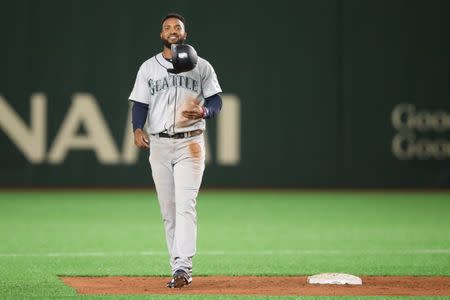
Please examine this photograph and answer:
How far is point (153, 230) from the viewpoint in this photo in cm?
1360

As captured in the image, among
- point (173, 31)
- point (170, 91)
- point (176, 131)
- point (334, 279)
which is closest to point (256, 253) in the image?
→ point (334, 279)

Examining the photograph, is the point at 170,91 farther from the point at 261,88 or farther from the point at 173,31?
the point at 261,88

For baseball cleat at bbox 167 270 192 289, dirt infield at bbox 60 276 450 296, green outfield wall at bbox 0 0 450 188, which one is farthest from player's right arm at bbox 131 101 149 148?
green outfield wall at bbox 0 0 450 188

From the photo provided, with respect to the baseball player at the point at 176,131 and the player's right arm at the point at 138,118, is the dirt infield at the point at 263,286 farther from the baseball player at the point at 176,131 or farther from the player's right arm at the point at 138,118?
the player's right arm at the point at 138,118

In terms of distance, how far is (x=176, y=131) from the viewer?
830 centimetres

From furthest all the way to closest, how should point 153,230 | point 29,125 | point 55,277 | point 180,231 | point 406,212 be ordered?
point 29,125
point 406,212
point 153,230
point 55,277
point 180,231

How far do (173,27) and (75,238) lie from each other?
4.73 m

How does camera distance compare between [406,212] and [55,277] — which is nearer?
[55,277]

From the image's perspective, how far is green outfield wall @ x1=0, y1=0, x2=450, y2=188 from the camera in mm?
19703

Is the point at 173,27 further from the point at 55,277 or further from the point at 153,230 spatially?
the point at 153,230

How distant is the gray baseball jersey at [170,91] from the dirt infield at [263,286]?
3.87 ft

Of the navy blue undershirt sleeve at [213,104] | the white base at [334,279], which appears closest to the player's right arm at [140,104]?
the navy blue undershirt sleeve at [213,104]

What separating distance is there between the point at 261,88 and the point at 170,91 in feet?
39.0

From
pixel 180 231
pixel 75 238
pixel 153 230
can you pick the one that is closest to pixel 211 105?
pixel 180 231
